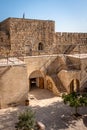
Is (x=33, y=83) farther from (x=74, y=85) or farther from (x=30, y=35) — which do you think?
(x=30, y=35)

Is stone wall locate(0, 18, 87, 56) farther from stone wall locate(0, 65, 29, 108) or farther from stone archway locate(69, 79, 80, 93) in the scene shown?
stone wall locate(0, 65, 29, 108)

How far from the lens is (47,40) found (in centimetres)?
2480

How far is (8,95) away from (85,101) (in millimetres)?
5990

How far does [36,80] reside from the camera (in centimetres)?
2200

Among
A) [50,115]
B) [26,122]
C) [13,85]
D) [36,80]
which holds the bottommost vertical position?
[50,115]

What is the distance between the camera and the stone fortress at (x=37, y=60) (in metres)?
14.9

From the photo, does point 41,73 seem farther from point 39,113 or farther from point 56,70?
point 39,113

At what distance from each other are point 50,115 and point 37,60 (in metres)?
7.48

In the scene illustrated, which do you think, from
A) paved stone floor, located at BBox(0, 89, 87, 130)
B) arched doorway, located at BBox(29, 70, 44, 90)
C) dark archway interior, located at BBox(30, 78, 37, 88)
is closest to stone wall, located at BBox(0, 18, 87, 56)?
dark archway interior, located at BBox(30, 78, 37, 88)

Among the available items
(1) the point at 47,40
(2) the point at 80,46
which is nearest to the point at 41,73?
(1) the point at 47,40

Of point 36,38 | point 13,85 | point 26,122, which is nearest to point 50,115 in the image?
point 26,122

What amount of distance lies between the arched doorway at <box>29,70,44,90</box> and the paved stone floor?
11.5 ft

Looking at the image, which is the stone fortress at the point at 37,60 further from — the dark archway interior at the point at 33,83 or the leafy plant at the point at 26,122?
the leafy plant at the point at 26,122

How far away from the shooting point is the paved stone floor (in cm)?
1181
